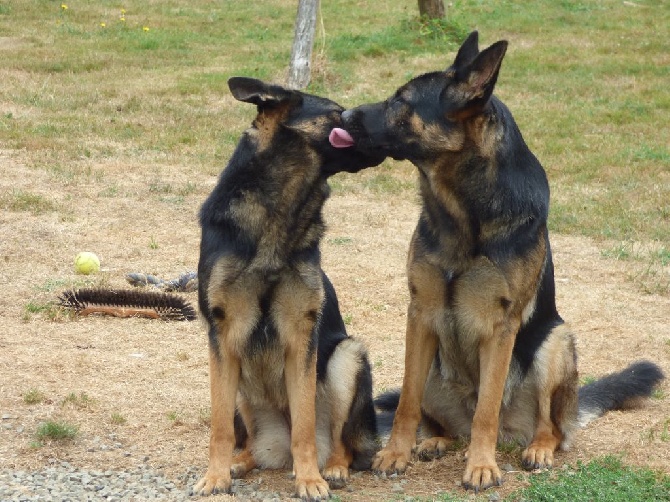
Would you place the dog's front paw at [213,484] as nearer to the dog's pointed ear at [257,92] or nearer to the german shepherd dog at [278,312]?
the german shepherd dog at [278,312]

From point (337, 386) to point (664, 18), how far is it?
804 inches

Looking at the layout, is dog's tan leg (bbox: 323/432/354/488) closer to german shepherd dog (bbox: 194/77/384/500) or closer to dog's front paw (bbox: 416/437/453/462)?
german shepherd dog (bbox: 194/77/384/500)

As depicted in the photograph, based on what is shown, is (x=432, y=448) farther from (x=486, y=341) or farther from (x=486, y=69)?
(x=486, y=69)

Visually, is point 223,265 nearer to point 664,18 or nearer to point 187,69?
point 187,69

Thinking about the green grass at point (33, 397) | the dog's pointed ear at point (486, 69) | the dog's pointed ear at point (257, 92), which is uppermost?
the dog's pointed ear at point (486, 69)

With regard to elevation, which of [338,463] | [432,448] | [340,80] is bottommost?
[432,448]

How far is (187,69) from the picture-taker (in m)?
18.5

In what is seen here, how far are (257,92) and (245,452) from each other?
73.0 inches

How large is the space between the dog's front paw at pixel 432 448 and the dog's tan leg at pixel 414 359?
228mm

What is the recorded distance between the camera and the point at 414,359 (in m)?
5.20

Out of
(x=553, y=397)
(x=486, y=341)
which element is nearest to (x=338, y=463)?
(x=486, y=341)

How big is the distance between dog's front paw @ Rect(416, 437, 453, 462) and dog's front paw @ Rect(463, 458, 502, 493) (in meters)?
0.50

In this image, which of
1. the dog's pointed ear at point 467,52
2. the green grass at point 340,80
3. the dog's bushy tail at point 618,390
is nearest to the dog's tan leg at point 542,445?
the dog's bushy tail at point 618,390

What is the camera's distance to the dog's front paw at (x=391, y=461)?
5.15m
